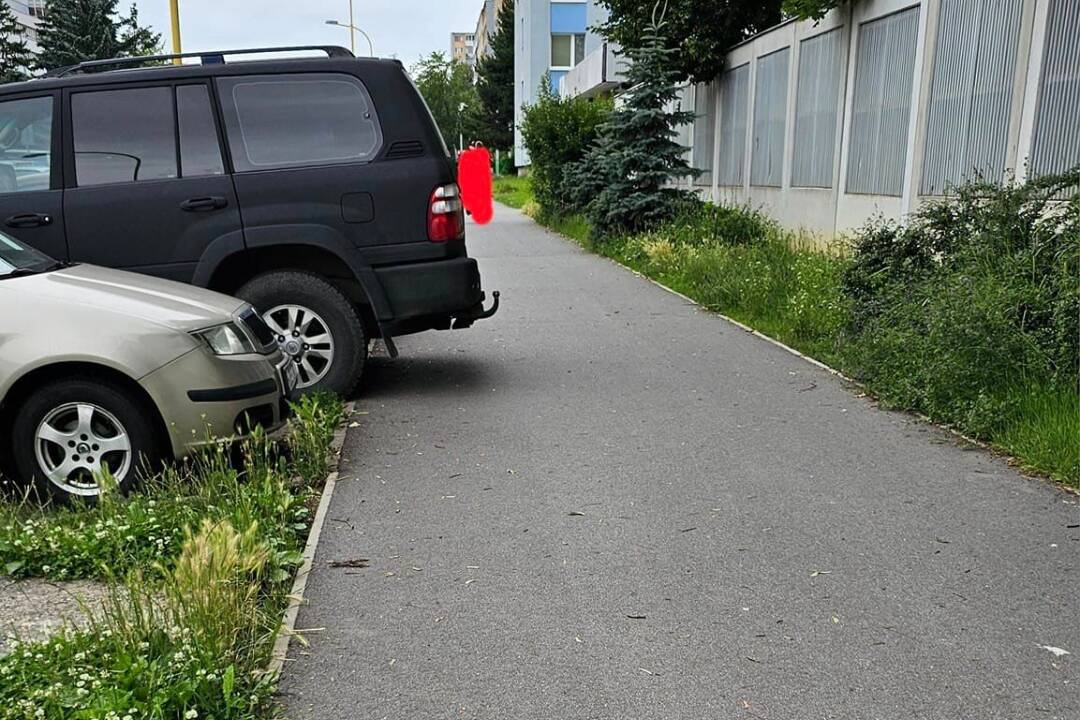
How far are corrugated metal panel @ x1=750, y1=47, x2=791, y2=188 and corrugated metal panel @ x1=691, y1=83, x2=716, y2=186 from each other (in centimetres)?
277

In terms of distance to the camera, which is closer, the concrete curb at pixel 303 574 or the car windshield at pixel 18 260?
the concrete curb at pixel 303 574

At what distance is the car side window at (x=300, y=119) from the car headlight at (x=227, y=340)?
1.93 m

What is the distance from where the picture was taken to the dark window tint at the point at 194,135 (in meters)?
6.99

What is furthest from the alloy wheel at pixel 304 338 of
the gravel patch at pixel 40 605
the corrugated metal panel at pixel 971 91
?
the corrugated metal panel at pixel 971 91

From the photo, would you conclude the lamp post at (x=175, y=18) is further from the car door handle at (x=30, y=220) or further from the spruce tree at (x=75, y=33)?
the spruce tree at (x=75, y=33)

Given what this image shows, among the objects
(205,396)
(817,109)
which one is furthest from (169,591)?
(817,109)

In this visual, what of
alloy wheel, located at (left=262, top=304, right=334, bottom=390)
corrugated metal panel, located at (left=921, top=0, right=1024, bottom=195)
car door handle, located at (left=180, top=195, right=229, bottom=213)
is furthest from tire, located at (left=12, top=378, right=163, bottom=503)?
corrugated metal panel, located at (left=921, top=0, right=1024, bottom=195)

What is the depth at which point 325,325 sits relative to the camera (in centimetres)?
716

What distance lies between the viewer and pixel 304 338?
7191 millimetres

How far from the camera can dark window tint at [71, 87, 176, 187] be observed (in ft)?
22.8

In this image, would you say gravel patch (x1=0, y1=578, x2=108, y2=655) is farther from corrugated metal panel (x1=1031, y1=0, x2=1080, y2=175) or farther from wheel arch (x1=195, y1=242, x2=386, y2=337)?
corrugated metal panel (x1=1031, y1=0, x2=1080, y2=175)

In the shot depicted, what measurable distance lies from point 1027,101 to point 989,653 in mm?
7554

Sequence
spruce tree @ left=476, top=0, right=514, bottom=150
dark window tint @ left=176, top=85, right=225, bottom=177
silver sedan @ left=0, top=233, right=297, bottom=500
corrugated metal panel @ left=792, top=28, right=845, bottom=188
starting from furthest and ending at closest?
spruce tree @ left=476, top=0, right=514, bottom=150 → corrugated metal panel @ left=792, top=28, right=845, bottom=188 → dark window tint @ left=176, top=85, right=225, bottom=177 → silver sedan @ left=0, top=233, right=297, bottom=500

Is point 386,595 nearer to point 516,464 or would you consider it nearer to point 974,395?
point 516,464
